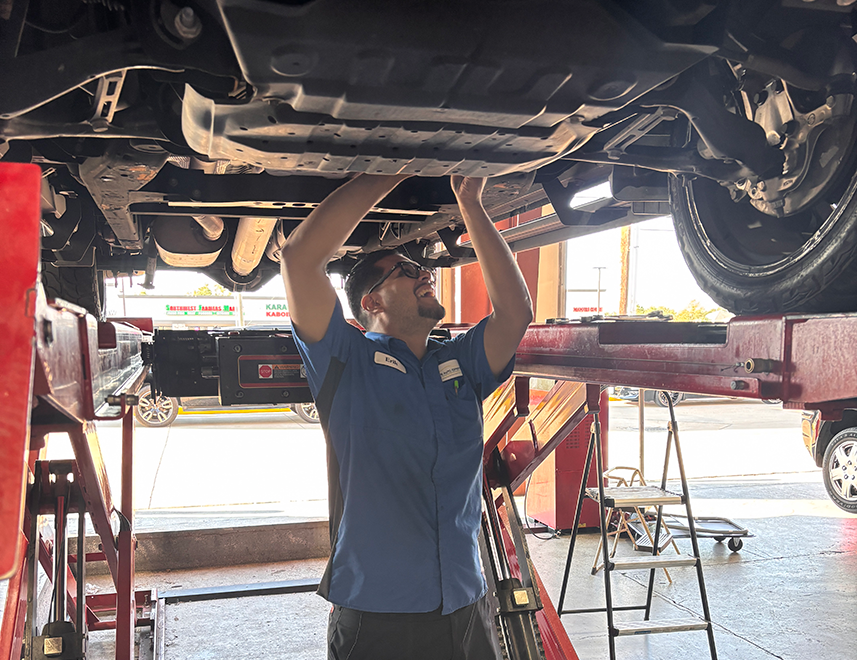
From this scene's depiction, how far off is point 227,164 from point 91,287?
5.91ft

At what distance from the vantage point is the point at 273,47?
1.01 metres

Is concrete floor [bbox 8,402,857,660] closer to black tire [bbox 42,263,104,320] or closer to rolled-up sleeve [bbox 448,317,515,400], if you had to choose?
black tire [bbox 42,263,104,320]

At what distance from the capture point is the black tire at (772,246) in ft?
4.53

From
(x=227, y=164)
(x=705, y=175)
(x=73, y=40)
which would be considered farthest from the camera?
(x=227, y=164)

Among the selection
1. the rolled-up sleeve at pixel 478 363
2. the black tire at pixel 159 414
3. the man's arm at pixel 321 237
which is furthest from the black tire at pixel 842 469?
the black tire at pixel 159 414

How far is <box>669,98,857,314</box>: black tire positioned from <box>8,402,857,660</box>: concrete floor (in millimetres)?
2251

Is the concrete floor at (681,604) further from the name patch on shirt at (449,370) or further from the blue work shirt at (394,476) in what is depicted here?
the name patch on shirt at (449,370)

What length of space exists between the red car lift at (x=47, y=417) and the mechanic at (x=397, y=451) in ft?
1.64

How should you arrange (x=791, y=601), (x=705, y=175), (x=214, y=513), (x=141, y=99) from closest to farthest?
1. (x=141, y=99)
2. (x=705, y=175)
3. (x=791, y=601)
4. (x=214, y=513)

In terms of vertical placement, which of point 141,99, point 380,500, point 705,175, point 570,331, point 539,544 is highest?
point 141,99

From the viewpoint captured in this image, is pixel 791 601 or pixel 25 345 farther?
pixel 791 601

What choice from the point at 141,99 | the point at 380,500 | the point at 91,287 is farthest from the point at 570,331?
the point at 91,287

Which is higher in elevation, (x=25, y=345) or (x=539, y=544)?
(x=25, y=345)

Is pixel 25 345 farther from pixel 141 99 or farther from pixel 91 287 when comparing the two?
pixel 91 287
